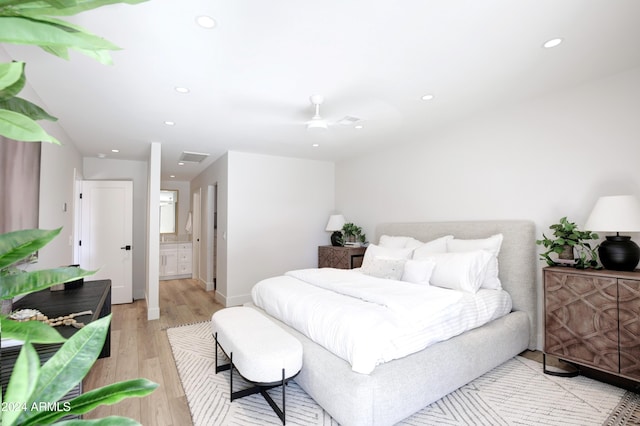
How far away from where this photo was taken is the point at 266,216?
204 inches

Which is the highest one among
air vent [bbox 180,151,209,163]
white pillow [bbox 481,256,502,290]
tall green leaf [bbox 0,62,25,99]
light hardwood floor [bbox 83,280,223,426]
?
air vent [bbox 180,151,209,163]

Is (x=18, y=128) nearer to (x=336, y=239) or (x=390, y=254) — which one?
(x=390, y=254)

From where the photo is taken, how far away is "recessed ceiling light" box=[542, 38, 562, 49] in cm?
209

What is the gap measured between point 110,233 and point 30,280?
18.1 ft

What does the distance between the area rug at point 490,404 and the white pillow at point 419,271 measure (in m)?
0.93

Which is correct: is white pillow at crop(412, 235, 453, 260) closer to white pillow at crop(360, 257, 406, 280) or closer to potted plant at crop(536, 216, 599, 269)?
white pillow at crop(360, 257, 406, 280)

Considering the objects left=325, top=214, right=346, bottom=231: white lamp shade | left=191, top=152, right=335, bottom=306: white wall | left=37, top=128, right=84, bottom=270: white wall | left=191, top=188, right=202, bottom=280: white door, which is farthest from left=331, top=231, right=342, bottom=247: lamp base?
left=37, top=128, right=84, bottom=270: white wall

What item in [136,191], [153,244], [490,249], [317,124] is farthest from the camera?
[136,191]

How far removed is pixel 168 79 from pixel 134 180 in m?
3.86

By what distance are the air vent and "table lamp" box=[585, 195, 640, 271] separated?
5013mm

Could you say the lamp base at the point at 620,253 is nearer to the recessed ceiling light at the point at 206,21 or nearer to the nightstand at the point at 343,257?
the nightstand at the point at 343,257

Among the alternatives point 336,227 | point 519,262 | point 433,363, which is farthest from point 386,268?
point 336,227

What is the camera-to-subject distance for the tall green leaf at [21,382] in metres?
0.45

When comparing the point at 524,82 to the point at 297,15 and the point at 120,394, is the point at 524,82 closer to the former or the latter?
the point at 297,15
